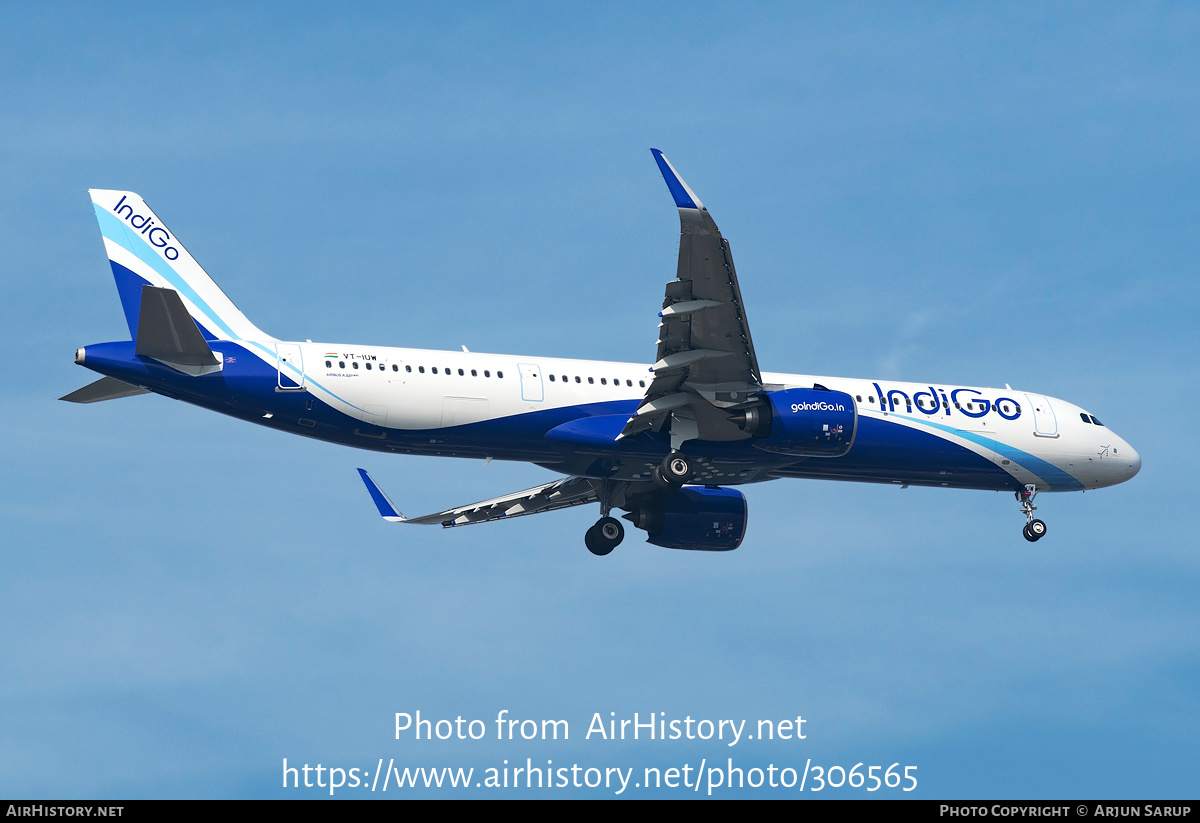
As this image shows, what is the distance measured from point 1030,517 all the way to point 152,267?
2312cm

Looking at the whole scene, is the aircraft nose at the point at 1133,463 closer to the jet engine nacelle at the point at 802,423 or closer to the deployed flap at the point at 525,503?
the jet engine nacelle at the point at 802,423

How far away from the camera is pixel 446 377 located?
33.5 meters

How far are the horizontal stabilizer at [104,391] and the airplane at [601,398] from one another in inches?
1.2

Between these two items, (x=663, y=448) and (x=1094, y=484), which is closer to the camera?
(x=663, y=448)

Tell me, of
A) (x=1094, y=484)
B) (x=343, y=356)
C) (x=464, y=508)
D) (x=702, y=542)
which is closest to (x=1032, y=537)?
(x=1094, y=484)

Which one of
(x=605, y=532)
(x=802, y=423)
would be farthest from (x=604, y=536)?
(x=802, y=423)

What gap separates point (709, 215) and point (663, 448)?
26.1 ft

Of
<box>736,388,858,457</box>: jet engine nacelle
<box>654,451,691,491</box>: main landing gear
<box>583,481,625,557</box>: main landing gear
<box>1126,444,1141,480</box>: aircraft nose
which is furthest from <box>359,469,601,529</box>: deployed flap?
<box>1126,444,1141,480</box>: aircraft nose

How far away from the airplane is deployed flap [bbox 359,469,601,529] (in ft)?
5.77

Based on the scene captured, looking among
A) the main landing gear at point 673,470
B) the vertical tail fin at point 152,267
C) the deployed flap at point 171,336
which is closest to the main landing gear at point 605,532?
the main landing gear at point 673,470

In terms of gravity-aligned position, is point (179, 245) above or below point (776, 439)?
above

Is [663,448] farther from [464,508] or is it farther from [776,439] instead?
[464,508]

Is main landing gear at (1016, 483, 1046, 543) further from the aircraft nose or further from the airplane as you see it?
the aircraft nose

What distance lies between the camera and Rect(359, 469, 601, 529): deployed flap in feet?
133
